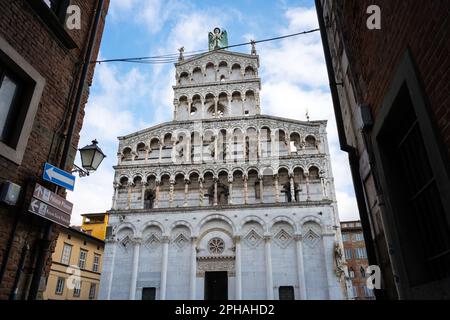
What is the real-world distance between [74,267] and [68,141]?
26768 mm

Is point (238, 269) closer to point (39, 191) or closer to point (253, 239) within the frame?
point (253, 239)

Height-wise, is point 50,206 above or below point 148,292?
above

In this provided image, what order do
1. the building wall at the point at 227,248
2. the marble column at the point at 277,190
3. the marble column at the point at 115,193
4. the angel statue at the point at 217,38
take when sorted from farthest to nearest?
the angel statue at the point at 217,38 < the marble column at the point at 115,193 < the marble column at the point at 277,190 < the building wall at the point at 227,248

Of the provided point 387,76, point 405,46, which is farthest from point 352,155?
point 405,46

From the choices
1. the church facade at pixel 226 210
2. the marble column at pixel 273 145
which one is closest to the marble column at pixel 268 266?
the church facade at pixel 226 210

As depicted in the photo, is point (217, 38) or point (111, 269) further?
point (217, 38)

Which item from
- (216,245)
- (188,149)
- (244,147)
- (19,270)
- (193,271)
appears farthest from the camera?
(188,149)

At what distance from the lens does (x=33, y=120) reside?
6016 millimetres

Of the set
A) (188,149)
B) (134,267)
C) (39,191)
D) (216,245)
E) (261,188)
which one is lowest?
(39,191)

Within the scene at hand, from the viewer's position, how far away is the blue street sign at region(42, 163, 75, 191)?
19.5 ft

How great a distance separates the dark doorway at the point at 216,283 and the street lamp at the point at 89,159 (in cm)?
1771

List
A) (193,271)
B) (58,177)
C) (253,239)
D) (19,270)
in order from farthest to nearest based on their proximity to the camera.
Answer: (253,239) → (193,271) → (58,177) → (19,270)

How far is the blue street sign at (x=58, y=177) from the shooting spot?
19.5 feet

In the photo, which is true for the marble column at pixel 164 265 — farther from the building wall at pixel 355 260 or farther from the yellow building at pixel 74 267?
the building wall at pixel 355 260
